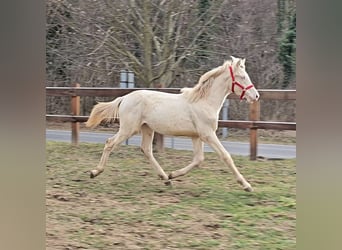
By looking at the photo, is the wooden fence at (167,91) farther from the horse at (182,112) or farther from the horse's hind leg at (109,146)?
the horse's hind leg at (109,146)

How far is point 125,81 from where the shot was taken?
275cm

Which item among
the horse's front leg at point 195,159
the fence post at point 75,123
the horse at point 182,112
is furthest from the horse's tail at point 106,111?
the horse's front leg at point 195,159

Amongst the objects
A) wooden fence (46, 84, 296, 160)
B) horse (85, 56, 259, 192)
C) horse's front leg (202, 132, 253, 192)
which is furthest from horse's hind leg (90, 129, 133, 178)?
horse's front leg (202, 132, 253, 192)

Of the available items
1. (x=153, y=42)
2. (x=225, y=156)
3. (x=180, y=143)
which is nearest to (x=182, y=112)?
(x=180, y=143)

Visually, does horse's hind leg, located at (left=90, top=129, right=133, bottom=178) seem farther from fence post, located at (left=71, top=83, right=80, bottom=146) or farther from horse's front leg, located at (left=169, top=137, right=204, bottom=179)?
horse's front leg, located at (left=169, top=137, right=204, bottom=179)

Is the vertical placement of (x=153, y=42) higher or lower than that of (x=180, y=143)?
higher

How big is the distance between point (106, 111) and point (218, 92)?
2.09 ft

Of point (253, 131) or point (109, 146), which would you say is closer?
point (253, 131)

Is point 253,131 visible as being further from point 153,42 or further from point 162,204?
point 153,42

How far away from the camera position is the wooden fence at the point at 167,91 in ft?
7.50

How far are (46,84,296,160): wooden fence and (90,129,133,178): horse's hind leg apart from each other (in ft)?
0.67

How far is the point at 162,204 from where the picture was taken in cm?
231

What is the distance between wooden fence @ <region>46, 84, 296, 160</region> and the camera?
2287 millimetres
